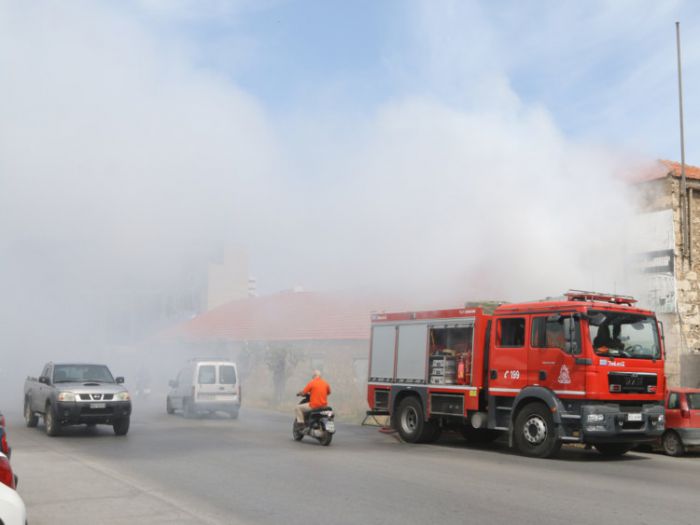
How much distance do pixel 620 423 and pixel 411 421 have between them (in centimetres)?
470

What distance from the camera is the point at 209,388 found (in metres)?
22.3

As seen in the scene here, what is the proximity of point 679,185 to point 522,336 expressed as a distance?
11.0 m

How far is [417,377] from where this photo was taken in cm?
1590

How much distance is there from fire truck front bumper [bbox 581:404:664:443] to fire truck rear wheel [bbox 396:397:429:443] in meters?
3.96

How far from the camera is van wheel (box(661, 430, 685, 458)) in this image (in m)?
14.1

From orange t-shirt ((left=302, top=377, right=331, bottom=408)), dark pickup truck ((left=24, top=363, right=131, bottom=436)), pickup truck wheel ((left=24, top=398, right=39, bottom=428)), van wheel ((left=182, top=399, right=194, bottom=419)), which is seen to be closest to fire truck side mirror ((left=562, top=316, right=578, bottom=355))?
orange t-shirt ((left=302, top=377, right=331, bottom=408))

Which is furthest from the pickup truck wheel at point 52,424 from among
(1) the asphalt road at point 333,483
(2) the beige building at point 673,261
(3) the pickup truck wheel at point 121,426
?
(2) the beige building at point 673,261

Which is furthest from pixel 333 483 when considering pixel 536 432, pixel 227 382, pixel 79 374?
pixel 227 382

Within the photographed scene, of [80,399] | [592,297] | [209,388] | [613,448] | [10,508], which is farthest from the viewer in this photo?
[209,388]

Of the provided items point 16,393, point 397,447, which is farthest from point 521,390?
point 16,393

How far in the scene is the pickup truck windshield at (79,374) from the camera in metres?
16.8

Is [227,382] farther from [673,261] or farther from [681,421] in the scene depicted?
[673,261]

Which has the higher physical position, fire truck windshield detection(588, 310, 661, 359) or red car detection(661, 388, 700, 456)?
fire truck windshield detection(588, 310, 661, 359)

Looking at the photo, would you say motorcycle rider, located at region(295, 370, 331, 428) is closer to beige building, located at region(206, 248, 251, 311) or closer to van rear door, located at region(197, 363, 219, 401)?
van rear door, located at region(197, 363, 219, 401)
